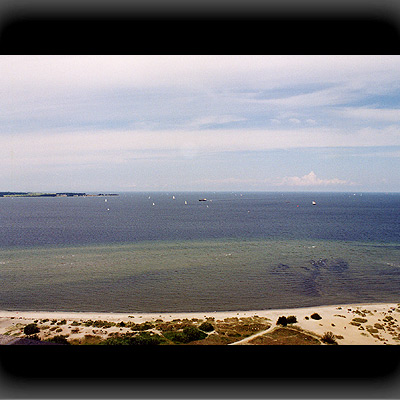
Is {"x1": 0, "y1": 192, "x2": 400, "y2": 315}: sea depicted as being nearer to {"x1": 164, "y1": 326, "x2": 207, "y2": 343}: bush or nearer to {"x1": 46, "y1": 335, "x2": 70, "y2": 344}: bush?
{"x1": 164, "y1": 326, "x2": 207, "y2": 343}: bush

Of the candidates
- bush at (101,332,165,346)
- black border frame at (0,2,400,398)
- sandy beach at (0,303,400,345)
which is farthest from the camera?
sandy beach at (0,303,400,345)

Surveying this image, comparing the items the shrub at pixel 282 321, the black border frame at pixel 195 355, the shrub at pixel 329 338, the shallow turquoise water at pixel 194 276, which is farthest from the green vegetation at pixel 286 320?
the black border frame at pixel 195 355

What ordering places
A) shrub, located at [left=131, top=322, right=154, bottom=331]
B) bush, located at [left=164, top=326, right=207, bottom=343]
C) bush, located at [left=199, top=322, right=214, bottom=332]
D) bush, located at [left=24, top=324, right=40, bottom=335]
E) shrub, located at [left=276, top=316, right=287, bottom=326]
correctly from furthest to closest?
shrub, located at [left=276, top=316, right=287, bottom=326]
shrub, located at [left=131, top=322, right=154, bottom=331]
bush, located at [left=199, top=322, right=214, bottom=332]
bush, located at [left=24, top=324, right=40, bottom=335]
bush, located at [left=164, top=326, right=207, bottom=343]

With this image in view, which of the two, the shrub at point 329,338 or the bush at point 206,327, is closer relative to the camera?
the shrub at point 329,338

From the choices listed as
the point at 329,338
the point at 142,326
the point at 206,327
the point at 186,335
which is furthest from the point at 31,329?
the point at 329,338

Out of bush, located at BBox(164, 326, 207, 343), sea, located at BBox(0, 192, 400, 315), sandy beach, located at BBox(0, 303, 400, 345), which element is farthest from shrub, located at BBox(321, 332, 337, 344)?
sea, located at BBox(0, 192, 400, 315)

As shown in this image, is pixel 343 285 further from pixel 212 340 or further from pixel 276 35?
pixel 276 35

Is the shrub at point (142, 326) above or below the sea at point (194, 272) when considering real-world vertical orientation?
below

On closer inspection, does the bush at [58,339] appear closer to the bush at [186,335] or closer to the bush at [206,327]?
the bush at [186,335]

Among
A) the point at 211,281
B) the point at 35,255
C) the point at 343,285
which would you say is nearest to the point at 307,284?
the point at 343,285

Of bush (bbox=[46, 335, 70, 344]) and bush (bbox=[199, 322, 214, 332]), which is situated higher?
bush (bbox=[199, 322, 214, 332])
